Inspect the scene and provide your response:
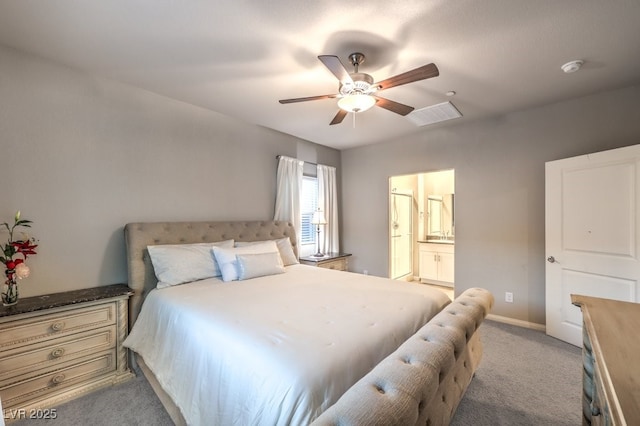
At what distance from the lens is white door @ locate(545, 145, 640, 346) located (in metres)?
2.50

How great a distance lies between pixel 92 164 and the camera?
7.96 ft

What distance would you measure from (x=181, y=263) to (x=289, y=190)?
6.36 ft

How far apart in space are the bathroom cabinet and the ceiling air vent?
276 cm

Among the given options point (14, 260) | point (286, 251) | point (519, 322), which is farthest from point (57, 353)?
point (519, 322)

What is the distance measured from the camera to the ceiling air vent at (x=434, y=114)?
3.04 m

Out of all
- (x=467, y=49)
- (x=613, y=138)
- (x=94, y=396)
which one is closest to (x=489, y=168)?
(x=613, y=138)

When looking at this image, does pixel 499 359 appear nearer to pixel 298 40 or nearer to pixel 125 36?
pixel 298 40

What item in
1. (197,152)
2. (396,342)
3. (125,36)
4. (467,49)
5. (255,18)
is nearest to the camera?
(396,342)

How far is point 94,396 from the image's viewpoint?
6.91 feet

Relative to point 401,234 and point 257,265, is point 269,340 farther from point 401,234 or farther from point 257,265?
point 401,234

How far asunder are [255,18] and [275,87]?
0.90 m

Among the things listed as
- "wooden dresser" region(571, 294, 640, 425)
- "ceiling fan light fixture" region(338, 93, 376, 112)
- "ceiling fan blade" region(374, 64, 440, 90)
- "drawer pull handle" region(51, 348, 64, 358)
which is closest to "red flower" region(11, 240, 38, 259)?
"drawer pull handle" region(51, 348, 64, 358)

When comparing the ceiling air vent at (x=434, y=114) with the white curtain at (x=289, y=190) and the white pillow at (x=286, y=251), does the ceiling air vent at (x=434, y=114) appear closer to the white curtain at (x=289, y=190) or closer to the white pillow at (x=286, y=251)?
the white curtain at (x=289, y=190)

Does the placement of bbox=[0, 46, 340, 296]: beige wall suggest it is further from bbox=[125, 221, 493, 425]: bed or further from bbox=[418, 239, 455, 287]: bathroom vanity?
bbox=[418, 239, 455, 287]: bathroom vanity
